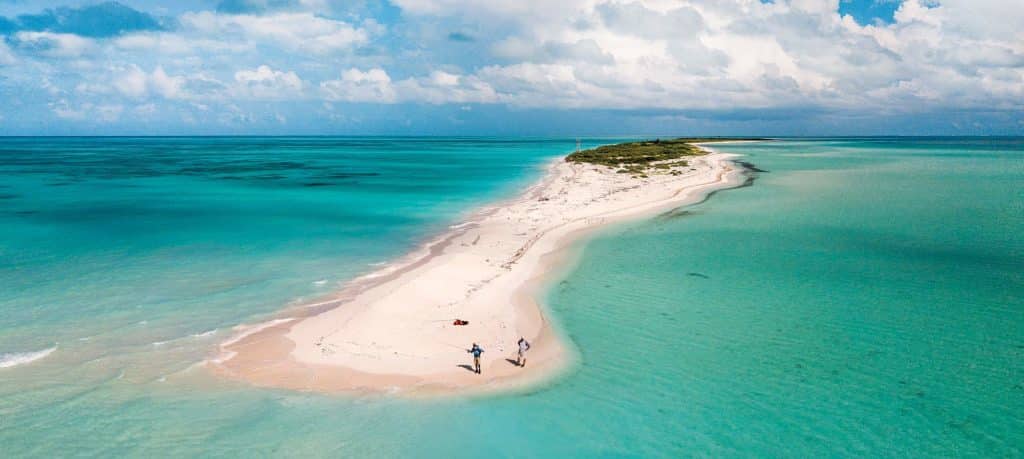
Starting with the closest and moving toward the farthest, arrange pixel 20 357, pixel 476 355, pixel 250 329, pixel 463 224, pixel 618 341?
pixel 476 355 < pixel 20 357 < pixel 618 341 < pixel 250 329 < pixel 463 224

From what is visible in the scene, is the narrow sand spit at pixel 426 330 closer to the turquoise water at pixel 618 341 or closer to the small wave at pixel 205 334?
the turquoise water at pixel 618 341

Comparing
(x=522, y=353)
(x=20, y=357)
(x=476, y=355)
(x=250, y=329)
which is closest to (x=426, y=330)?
(x=476, y=355)

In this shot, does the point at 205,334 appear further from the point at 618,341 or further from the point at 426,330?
the point at 618,341

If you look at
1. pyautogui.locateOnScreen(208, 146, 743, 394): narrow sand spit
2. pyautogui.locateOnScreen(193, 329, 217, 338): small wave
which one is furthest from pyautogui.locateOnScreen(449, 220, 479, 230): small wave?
pyautogui.locateOnScreen(193, 329, 217, 338): small wave

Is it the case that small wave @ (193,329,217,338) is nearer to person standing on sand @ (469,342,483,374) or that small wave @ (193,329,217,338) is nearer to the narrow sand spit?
→ the narrow sand spit

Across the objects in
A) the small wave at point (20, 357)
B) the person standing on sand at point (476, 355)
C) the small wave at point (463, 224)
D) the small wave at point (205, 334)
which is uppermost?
the small wave at point (463, 224)

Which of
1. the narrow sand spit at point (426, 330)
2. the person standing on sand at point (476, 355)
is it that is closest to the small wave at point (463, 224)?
the narrow sand spit at point (426, 330)

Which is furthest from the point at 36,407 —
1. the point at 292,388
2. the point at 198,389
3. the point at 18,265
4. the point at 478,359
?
the point at 18,265
